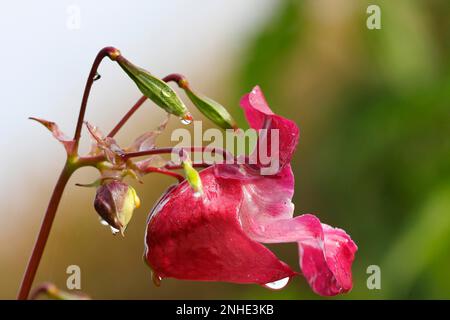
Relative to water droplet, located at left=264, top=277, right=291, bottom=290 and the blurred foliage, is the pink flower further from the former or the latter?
the blurred foliage

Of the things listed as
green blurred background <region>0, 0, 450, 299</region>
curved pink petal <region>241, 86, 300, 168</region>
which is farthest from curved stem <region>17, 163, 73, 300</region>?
green blurred background <region>0, 0, 450, 299</region>

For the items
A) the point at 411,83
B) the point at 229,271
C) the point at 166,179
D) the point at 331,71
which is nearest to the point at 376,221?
the point at 411,83

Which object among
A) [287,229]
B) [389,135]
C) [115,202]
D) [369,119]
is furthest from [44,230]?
[369,119]

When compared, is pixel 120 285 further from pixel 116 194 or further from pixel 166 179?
pixel 116 194

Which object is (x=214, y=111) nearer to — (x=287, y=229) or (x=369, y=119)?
(x=287, y=229)

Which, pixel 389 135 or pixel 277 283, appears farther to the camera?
pixel 389 135

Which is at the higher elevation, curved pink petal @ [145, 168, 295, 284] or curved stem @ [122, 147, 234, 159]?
curved stem @ [122, 147, 234, 159]

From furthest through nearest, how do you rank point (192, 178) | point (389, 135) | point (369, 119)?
point (369, 119)
point (389, 135)
point (192, 178)
